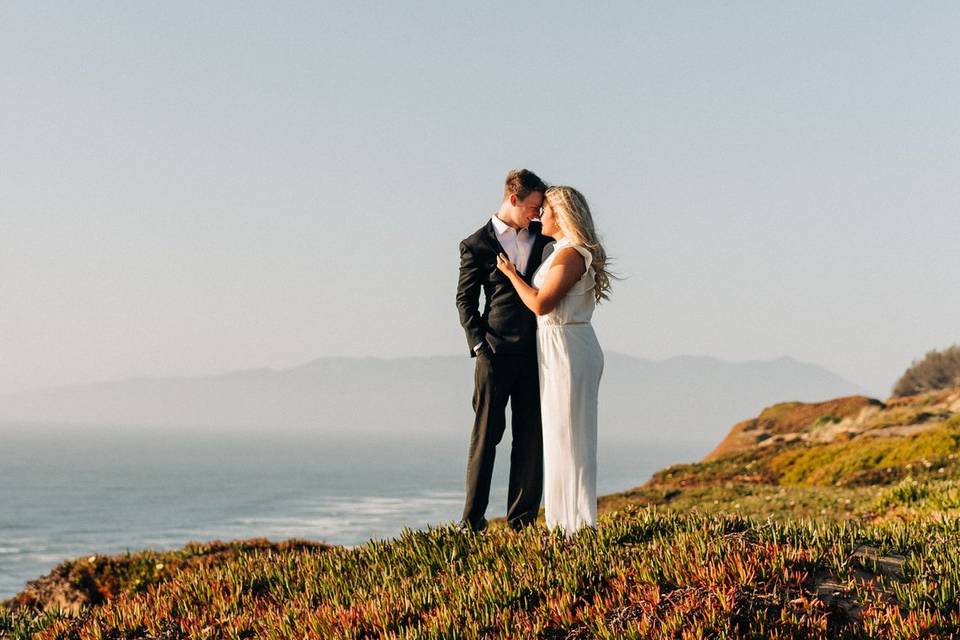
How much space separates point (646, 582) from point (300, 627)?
8.89 ft

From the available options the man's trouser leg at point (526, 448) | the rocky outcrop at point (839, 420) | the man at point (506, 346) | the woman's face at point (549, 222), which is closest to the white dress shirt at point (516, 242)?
the man at point (506, 346)

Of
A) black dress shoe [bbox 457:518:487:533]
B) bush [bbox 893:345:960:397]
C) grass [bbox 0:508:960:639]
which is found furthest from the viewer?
bush [bbox 893:345:960:397]

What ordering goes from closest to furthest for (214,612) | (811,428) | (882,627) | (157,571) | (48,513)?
(882,627), (214,612), (157,571), (811,428), (48,513)

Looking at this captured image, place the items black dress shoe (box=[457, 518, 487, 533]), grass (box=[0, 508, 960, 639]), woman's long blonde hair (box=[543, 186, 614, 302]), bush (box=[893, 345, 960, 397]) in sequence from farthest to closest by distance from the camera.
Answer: bush (box=[893, 345, 960, 397]) → black dress shoe (box=[457, 518, 487, 533]) → woman's long blonde hair (box=[543, 186, 614, 302]) → grass (box=[0, 508, 960, 639])

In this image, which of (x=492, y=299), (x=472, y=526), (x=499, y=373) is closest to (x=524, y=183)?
(x=492, y=299)

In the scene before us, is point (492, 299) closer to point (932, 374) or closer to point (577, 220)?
point (577, 220)

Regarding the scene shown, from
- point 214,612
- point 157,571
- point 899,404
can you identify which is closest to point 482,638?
point 214,612

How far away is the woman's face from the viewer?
9.12 metres

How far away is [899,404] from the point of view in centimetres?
4450

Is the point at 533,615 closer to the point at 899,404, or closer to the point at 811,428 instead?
the point at 811,428

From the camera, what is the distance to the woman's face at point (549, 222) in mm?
9125

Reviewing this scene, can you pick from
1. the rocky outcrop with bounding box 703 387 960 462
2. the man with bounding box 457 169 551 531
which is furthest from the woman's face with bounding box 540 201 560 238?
the rocky outcrop with bounding box 703 387 960 462

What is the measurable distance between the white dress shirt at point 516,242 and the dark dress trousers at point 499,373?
0.17ft

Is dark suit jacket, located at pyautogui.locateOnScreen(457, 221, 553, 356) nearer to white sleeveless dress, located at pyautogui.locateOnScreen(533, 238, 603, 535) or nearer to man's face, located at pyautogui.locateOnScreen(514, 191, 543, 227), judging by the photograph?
man's face, located at pyautogui.locateOnScreen(514, 191, 543, 227)
